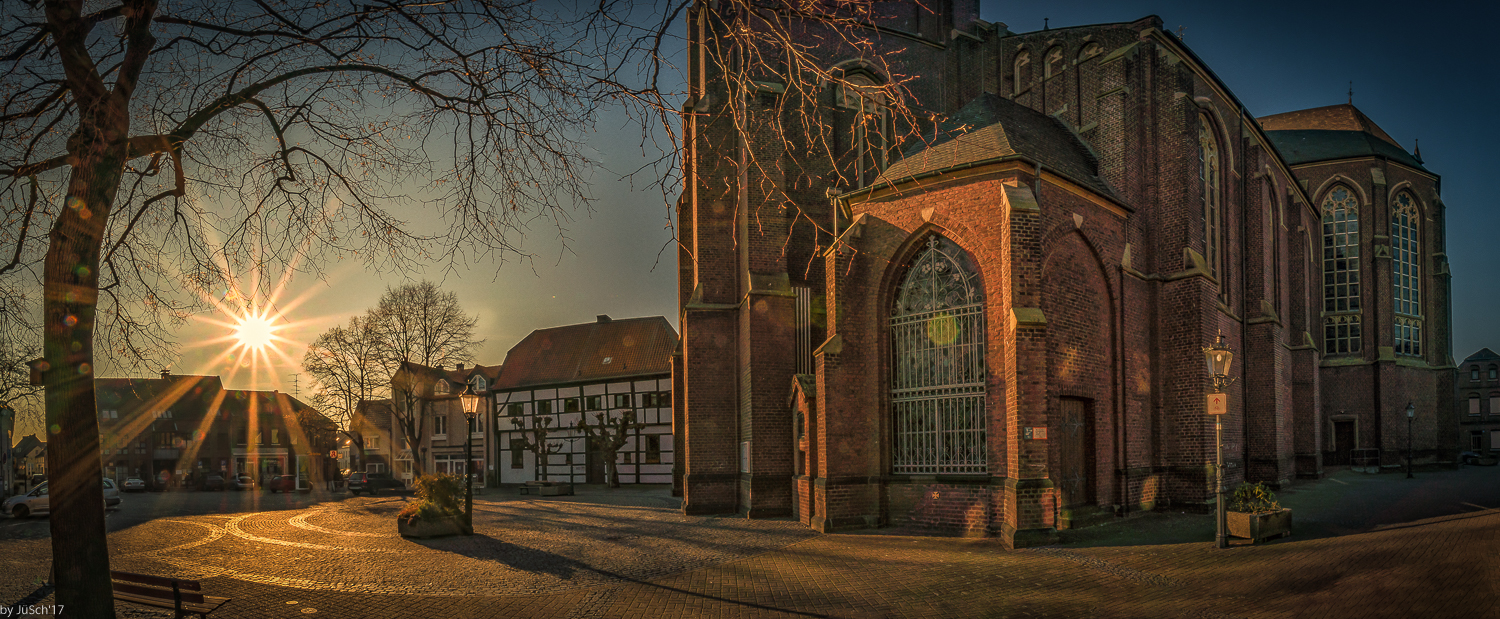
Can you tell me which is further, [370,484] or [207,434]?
[207,434]

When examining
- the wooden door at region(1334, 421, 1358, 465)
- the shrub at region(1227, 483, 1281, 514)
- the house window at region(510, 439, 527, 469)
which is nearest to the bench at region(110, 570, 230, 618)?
the shrub at region(1227, 483, 1281, 514)

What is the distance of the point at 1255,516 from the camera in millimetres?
11750

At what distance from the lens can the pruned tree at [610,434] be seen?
34875 millimetres

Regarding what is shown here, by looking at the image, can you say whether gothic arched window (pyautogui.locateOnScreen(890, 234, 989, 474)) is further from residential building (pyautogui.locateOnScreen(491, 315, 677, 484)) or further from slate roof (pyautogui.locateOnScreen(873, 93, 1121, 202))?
residential building (pyautogui.locateOnScreen(491, 315, 677, 484))

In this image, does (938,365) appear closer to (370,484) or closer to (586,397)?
(586,397)

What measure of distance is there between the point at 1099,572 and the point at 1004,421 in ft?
12.5

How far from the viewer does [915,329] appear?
15.5 meters

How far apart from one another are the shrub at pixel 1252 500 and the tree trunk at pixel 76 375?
13684 millimetres

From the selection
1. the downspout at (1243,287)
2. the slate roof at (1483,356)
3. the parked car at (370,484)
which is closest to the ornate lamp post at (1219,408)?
the downspout at (1243,287)

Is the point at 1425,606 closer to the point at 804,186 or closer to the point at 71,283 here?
the point at 71,283

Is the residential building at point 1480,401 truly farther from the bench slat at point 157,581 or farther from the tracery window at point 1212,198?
the bench slat at point 157,581

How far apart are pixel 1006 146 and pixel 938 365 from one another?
415 cm

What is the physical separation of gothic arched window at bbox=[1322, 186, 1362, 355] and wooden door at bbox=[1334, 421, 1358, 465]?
3083 mm

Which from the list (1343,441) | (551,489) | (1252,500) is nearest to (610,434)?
(551,489)
